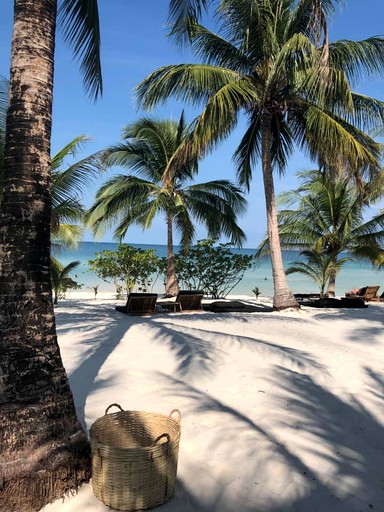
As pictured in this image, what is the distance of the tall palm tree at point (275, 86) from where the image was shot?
10297 mm

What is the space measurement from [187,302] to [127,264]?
15.6ft

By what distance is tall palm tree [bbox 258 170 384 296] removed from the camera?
15906 millimetres

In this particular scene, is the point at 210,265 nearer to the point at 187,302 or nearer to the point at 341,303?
the point at 187,302

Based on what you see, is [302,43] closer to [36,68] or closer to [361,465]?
[36,68]

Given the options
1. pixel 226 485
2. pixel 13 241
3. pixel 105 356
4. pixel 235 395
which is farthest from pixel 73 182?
pixel 226 485

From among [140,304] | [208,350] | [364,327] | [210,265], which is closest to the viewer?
[208,350]

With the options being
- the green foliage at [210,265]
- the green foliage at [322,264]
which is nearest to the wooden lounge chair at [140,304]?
the green foliage at [210,265]

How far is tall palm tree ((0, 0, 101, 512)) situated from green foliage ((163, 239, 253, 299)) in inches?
522

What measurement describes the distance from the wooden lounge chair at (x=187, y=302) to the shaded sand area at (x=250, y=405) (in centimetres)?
381

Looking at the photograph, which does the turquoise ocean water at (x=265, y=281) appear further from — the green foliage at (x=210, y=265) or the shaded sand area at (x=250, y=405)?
the shaded sand area at (x=250, y=405)

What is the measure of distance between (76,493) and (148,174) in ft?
48.2

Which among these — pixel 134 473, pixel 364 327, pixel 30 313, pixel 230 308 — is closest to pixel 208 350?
pixel 134 473

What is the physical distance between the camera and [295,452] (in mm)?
3365

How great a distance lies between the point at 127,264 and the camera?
16031mm
